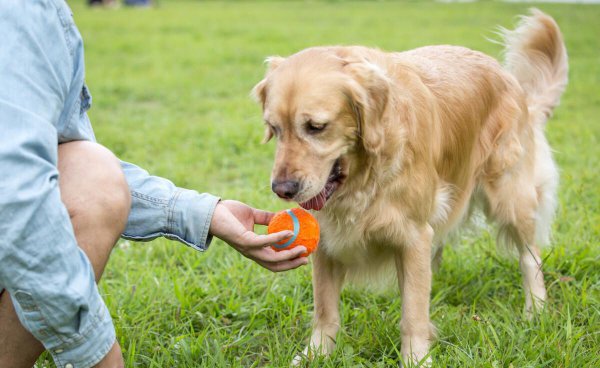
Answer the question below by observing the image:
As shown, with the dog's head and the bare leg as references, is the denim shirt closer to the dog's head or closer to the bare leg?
the bare leg

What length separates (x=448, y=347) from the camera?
2570mm

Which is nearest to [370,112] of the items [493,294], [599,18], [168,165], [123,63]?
[493,294]

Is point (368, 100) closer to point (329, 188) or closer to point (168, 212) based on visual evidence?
point (329, 188)

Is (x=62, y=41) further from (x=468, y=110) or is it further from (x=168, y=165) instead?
(x=168, y=165)

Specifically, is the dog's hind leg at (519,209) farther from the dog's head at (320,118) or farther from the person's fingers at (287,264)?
the person's fingers at (287,264)

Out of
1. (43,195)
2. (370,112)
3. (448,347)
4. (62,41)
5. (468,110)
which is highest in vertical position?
(62,41)

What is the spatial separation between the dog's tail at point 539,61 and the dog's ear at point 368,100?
1.77 metres

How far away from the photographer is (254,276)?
333 centimetres

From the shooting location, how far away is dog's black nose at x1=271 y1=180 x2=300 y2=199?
90.9 inches

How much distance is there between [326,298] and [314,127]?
82 centimetres

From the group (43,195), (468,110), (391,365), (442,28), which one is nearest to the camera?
(43,195)

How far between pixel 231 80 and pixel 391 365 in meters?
6.54

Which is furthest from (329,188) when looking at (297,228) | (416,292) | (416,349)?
(416,349)

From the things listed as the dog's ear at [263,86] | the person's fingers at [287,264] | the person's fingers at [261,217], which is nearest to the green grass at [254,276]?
the person's fingers at [287,264]
